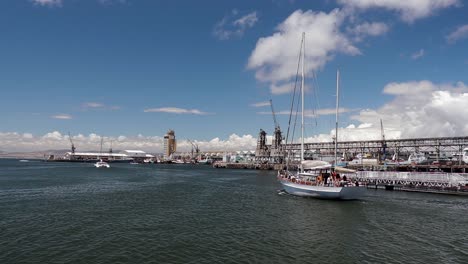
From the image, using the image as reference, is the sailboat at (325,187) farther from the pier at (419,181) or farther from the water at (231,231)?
the pier at (419,181)

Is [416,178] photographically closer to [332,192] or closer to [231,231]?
[332,192]

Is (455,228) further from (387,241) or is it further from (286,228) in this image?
Answer: (286,228)

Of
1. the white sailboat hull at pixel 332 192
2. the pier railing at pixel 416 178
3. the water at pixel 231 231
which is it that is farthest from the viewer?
the pier railing at pixel 416 178

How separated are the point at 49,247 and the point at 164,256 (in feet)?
30.5

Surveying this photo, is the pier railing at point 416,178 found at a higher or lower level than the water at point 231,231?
higher

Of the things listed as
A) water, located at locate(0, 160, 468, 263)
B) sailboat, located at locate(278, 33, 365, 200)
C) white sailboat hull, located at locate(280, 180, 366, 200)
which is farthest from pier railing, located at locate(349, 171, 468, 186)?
white sailboat hull, located at locate(280, 180, 366, 200)

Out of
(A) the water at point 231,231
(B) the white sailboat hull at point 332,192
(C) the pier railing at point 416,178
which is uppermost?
(C) the pier railing at point 416,178

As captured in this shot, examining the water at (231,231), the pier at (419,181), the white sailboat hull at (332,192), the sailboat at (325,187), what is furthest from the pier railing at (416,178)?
the white sailboat hull at (332,192)

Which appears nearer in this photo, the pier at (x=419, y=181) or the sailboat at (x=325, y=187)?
the sailboat at (x=325, y=187)

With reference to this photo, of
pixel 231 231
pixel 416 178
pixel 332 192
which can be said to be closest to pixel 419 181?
pixel 416 178

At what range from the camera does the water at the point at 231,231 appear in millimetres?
23500

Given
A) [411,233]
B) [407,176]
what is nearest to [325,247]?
[411,233]

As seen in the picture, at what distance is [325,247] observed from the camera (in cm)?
2603

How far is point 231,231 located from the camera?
31.0m
